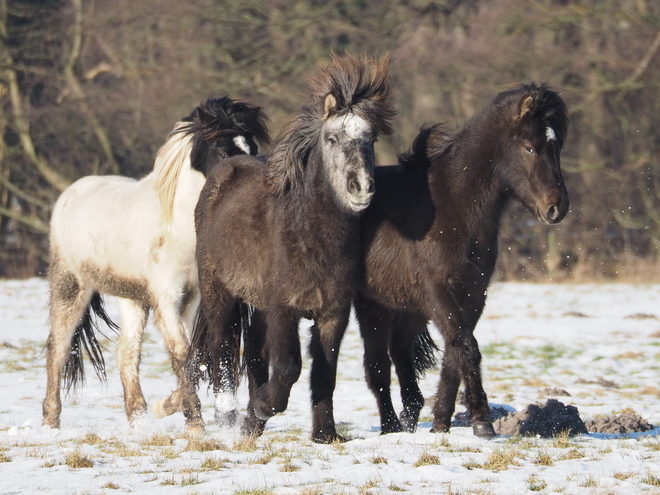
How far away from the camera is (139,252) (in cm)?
700

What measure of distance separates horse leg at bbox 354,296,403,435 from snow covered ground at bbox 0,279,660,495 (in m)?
0.24

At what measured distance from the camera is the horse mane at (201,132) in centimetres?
701

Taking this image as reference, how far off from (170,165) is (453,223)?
2.41 m

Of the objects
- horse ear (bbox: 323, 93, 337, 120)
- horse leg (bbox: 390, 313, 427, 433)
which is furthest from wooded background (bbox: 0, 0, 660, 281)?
horse ear (bbox: 323, 93, 337, 120)

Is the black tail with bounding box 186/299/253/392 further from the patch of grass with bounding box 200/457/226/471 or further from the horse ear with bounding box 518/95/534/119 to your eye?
the horse ear with bounding box 518/95/534/119

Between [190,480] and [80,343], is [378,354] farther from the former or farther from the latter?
[80,343]

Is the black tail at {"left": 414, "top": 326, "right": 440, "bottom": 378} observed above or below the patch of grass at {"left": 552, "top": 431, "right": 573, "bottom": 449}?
above

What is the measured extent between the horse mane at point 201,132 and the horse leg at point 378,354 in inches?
65.5

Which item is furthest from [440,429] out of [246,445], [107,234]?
[107,234]

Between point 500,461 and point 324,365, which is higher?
point 324,365

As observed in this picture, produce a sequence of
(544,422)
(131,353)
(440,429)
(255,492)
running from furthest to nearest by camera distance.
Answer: (131,353)
(544,422)
(440,429)
(255,492)

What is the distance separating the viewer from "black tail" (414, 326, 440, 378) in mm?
6738

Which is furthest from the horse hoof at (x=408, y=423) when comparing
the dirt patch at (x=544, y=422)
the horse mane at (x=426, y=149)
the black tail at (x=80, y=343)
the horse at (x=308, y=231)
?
the black tail at (x=80, y=343)

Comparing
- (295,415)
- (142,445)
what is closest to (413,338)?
(295,415)
